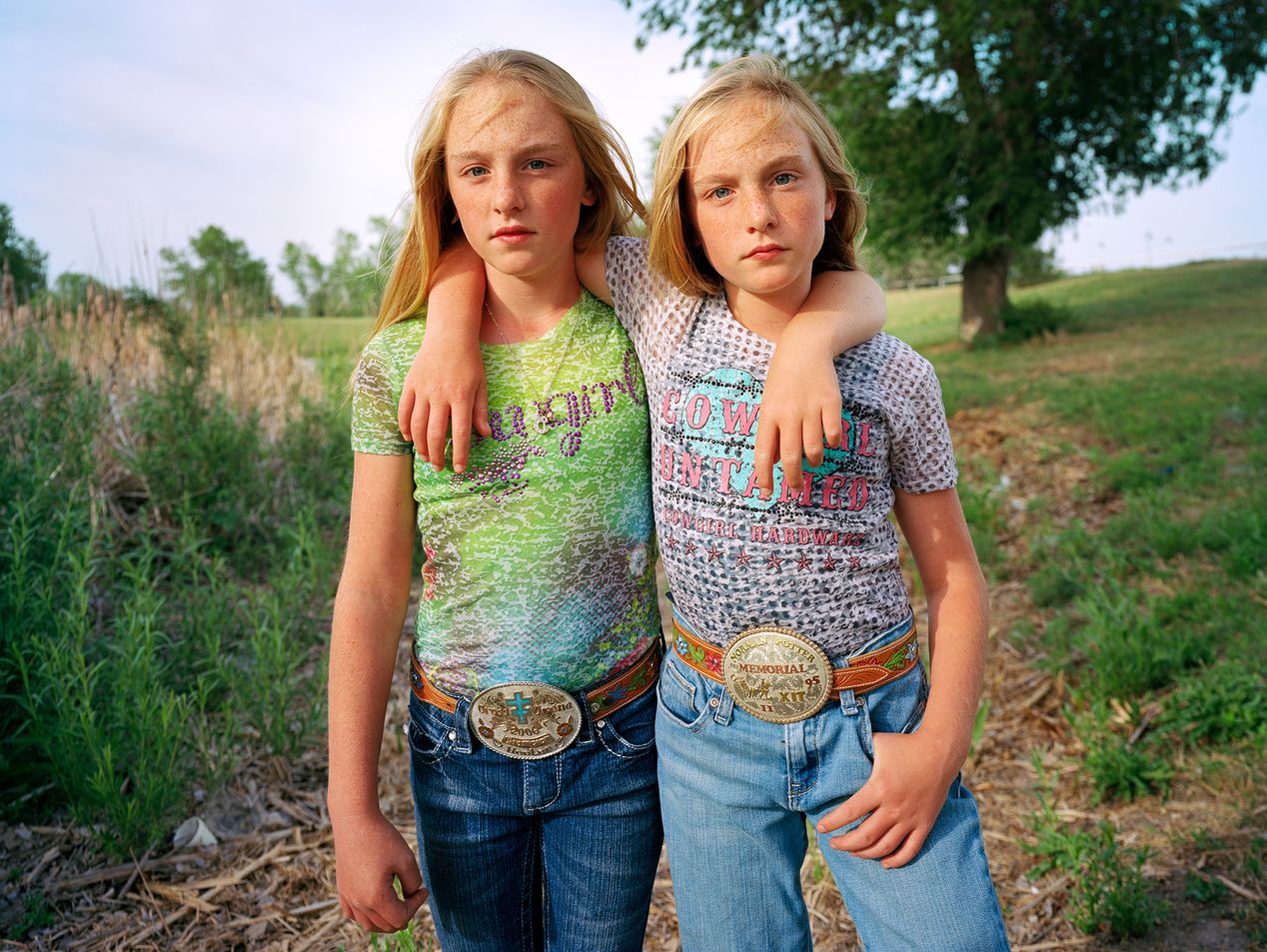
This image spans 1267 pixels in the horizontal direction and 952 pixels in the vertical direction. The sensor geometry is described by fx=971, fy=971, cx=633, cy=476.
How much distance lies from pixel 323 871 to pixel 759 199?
242 cm

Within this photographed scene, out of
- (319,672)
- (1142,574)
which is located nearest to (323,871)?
(319,672)

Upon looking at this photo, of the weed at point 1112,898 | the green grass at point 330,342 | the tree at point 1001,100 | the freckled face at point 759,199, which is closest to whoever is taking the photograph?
the freckled face at point 759,199

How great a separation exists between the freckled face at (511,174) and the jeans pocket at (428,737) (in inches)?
30.7

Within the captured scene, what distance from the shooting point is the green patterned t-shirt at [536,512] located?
5.27ft

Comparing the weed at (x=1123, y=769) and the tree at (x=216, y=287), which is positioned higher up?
the tree at (x=216, y=287)

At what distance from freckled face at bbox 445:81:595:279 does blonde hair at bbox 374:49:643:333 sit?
28 mm

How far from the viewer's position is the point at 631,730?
1.68 meters

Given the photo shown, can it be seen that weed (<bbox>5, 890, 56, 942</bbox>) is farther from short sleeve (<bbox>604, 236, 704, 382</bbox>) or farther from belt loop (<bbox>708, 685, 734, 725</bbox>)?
short sleeve (<bbox>604, 236, 704, 382</bbox>)

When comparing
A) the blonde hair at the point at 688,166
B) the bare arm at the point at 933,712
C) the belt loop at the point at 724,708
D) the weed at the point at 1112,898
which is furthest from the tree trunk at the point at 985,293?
the belt loop at the point at 724,708

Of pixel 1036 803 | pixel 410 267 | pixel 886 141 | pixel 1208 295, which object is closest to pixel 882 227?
pixel 886 141

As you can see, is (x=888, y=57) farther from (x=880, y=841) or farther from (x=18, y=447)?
(x=880, y=841)

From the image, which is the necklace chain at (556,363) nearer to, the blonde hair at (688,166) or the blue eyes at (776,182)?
the blonde hair at (688,166)

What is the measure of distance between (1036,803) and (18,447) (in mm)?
4396

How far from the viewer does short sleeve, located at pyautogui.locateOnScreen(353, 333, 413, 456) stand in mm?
1635
